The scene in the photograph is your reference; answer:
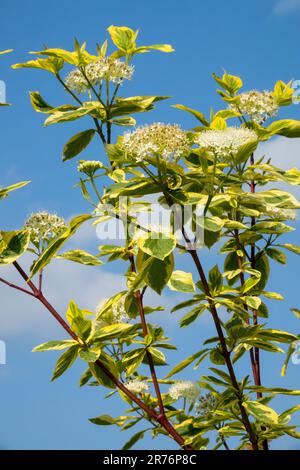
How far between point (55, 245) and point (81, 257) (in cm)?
38

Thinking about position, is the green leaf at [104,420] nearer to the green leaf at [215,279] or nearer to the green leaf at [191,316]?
the green leaf at [191,316]

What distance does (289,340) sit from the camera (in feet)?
9.19

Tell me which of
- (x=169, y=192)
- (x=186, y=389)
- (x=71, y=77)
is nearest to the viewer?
(x=169, y=192)

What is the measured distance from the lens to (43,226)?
2.89 metres

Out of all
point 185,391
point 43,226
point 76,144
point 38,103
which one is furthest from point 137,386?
point 38,103

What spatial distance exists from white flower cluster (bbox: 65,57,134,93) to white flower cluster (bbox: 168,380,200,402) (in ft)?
4.89

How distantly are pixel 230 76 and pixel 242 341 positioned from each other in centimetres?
141

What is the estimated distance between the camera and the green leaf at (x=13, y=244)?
2.69 meters

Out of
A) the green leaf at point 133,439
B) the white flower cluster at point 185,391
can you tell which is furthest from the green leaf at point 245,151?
the green leaf at point 133,439

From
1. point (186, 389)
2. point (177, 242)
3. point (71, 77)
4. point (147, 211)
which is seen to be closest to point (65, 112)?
point (71, 77)

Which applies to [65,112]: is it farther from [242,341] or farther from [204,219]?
[242,341]

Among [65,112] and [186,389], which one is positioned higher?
[65,112]

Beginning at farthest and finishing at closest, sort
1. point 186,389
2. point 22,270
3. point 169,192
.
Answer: point 186,389 → point 22,270 → point 169,192

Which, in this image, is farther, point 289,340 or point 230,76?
point 230,76
